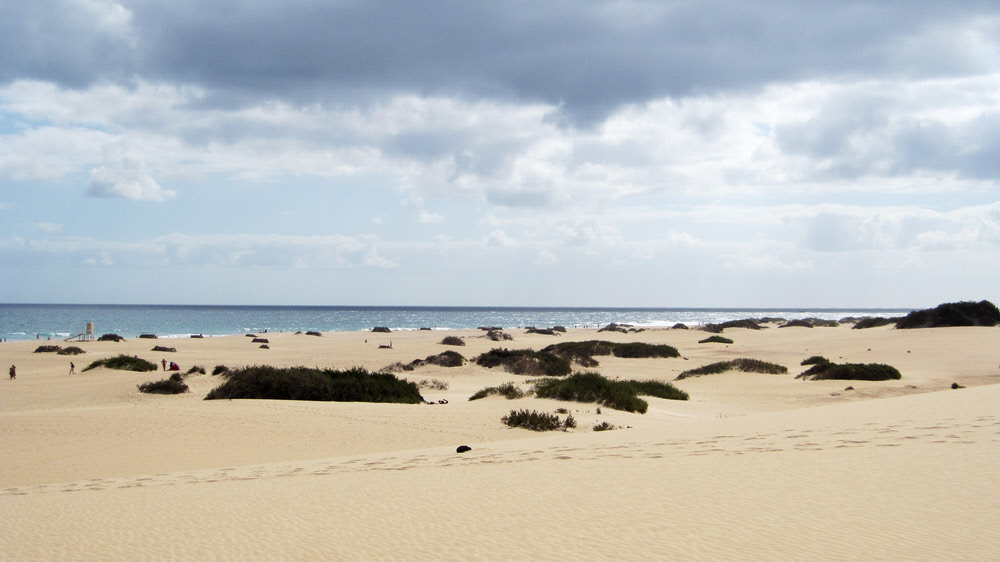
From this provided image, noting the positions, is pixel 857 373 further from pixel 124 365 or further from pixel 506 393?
pixel 124 365

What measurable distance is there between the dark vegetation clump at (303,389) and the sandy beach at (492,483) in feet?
3.95

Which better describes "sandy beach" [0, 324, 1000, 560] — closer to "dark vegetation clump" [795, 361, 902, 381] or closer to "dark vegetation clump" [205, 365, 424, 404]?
"dark vegetation clump" [205, 365, 424, 404]

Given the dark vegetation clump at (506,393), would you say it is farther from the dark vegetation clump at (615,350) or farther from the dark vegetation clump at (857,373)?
the dark vegetation clump at (615,350)

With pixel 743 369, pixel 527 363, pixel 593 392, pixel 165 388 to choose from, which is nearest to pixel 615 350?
pixel 527 363

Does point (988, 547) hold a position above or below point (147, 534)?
above

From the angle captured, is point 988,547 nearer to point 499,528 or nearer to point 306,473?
point 499,528

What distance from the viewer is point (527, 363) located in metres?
27.9

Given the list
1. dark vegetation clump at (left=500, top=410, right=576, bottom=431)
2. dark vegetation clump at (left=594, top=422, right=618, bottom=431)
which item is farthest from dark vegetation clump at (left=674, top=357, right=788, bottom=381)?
dark vegetation clump at (left=500, top=410, right=576, bottom=431)

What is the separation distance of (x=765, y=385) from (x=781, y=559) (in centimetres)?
2025

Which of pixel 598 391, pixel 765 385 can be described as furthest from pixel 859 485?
pixel 765 385

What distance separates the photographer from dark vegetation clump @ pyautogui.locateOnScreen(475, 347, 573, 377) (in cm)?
2712

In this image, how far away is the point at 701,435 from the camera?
34.4 feet

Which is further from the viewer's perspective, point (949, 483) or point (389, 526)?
point (949, 483)

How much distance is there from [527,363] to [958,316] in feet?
96.6
